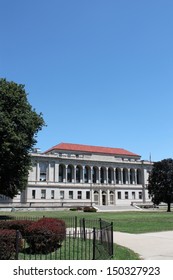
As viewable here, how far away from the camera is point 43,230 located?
12.8 m

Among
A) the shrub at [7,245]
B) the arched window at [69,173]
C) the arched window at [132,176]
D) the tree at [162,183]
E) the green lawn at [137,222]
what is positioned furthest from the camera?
the arched window at [132,176]

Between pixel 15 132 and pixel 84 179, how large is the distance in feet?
256

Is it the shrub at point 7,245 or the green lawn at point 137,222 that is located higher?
the shrub at point 7,245

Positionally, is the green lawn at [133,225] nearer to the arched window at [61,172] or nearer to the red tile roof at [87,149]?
the arched window at [61,172]

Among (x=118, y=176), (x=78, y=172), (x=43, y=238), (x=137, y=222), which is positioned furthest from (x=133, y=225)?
(x=118, y=176)

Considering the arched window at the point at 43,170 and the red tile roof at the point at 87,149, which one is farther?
the red tile roof at the point at 87,149

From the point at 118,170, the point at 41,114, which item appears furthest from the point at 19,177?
the point at 118,170

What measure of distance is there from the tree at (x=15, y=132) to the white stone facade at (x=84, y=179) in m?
58.2

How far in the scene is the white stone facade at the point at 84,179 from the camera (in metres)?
100

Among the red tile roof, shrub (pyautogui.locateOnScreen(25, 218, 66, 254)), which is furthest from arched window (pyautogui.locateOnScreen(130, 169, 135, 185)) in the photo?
shrub (pyautogui.locateOnScreen(25, 218, 66, 254))

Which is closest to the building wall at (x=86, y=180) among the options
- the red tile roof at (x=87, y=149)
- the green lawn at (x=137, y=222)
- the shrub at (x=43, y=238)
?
the red tile roof at (x=87, y=149)

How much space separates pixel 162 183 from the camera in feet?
248

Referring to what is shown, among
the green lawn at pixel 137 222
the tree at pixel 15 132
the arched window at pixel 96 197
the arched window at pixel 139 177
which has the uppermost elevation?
the tree at pixel 15 132
